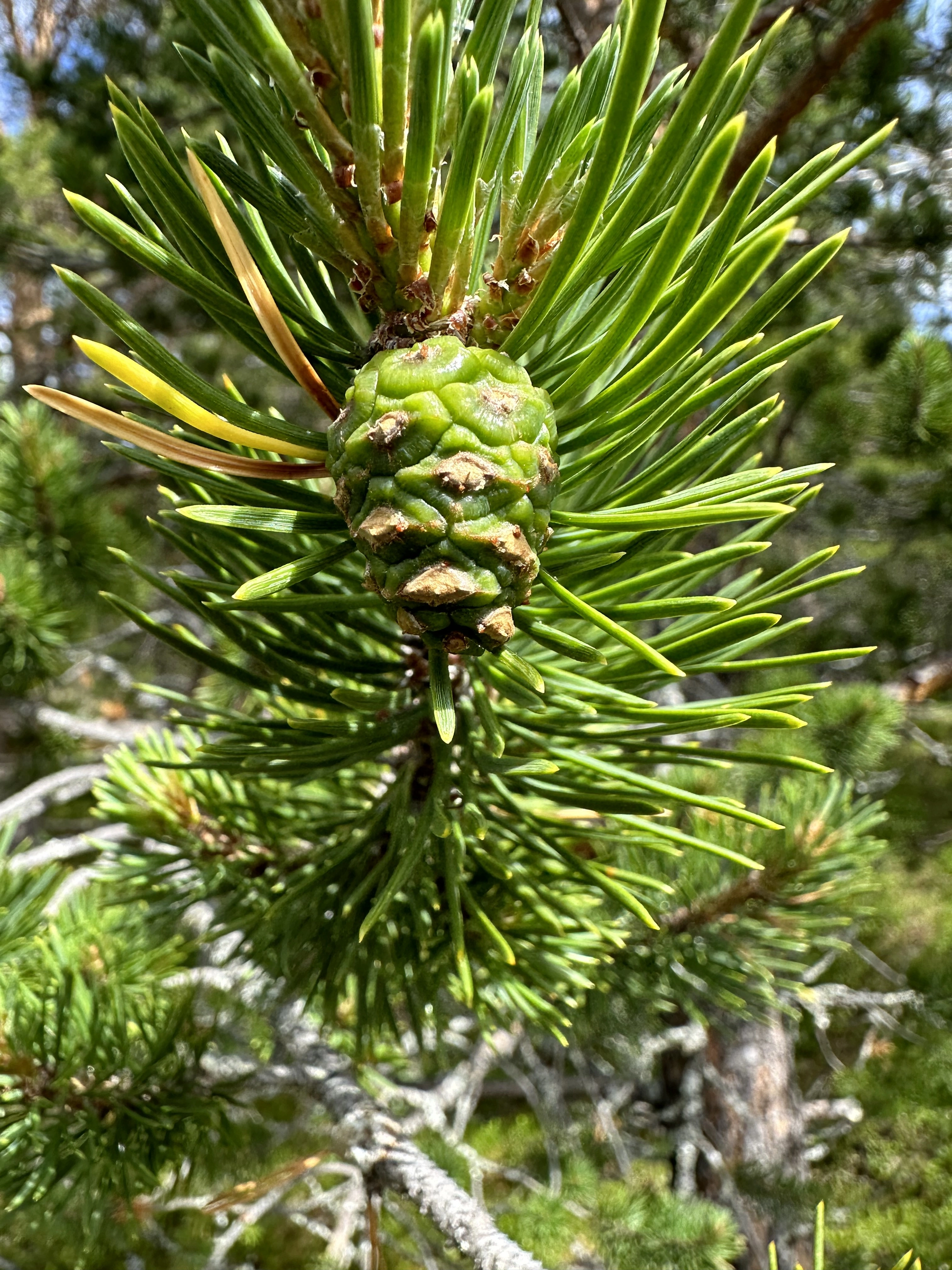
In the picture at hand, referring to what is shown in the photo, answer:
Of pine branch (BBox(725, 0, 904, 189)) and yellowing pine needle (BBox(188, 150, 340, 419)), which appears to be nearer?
yellowing pine needle (BBox(188, 150, 340, 419))

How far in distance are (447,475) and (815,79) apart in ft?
3.32

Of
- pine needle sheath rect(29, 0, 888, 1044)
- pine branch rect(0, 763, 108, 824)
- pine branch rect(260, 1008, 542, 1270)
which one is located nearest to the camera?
pine needle sheath rect(29, 0, 888, 1044)

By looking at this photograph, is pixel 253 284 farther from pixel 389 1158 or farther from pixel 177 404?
pixel 389 1158

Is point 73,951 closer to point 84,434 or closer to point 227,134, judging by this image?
point 227,134

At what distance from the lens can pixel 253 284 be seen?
0.87 feet

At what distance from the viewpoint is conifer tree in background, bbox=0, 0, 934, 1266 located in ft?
0.78

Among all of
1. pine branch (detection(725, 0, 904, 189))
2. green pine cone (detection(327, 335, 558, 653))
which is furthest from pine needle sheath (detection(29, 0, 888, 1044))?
pine branch (detection(725, 0, 904, 189))

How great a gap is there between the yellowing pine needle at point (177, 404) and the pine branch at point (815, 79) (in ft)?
2.78

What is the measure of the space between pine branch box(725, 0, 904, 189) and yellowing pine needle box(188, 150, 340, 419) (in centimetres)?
83

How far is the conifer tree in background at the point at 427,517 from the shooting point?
0.24 meters

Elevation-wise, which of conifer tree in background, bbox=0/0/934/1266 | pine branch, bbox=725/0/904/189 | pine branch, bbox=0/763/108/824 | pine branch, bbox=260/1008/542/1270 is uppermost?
pine branch, bbox=725/0/904/189

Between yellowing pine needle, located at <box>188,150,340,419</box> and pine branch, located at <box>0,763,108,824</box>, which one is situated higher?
yellowing pine needle, located at <box>188,150,340,419</box>

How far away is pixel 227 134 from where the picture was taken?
176cm

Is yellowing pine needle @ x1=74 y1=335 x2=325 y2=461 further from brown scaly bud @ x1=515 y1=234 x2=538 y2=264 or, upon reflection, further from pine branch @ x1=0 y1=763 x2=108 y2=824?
pine branch @ x1=0 y1=763 x2=108 y2=824
